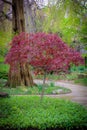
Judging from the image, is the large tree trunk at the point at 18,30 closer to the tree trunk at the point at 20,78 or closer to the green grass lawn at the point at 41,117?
the tree trunk at the point at 20,78

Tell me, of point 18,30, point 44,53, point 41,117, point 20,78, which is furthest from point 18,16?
point 41,117

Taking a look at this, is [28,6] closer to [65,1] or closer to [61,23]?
[65,1]

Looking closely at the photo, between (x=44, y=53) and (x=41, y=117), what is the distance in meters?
0.85

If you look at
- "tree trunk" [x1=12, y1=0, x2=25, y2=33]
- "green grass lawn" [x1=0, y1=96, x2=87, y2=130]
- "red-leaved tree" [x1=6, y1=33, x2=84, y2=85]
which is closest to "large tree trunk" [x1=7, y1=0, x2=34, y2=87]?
"tree trunk" [x1=12, y1=0, x2=25, y2=33]

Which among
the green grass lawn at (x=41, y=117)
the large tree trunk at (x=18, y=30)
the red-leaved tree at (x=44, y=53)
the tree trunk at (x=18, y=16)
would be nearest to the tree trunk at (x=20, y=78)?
the large tree trunk at (x=18, y=30)

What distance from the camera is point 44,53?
432cm

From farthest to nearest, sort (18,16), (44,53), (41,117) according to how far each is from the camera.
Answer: (18,16), (44,53), (41,117)

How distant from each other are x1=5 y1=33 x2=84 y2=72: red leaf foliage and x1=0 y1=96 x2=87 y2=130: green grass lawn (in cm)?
56

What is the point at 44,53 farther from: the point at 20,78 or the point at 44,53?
the point at 20,78

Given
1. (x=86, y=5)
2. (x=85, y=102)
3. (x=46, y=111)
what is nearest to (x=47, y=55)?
(x=46, y=111)

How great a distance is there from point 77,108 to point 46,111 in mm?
524

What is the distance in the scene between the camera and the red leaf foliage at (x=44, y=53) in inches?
169

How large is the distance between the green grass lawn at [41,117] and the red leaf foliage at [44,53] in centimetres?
56

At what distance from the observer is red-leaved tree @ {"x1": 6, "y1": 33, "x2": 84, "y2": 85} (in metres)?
4.30
